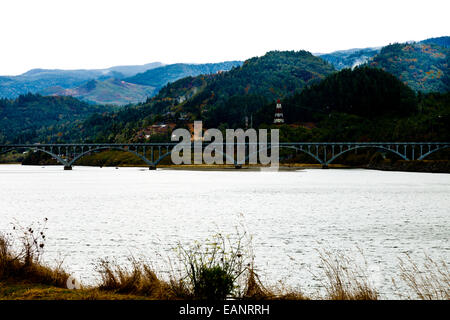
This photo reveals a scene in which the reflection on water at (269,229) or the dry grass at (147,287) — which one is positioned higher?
the dry grass at (147,287)

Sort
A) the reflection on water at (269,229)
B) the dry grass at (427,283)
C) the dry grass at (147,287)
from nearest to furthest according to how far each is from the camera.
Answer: the dry grass at (147,287) → the dry grass at (427,283) → the reflection on water at (269,229)

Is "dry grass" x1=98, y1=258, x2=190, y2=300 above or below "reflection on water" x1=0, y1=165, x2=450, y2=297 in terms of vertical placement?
above

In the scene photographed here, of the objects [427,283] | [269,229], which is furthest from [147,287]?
[269,229]

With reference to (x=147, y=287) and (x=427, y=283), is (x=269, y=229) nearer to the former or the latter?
(x=427, y=283)

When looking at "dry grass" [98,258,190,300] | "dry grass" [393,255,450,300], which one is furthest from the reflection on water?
"dry grass" [98,258,190,300]

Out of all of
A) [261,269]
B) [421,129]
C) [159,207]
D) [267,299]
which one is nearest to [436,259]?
[261,269]

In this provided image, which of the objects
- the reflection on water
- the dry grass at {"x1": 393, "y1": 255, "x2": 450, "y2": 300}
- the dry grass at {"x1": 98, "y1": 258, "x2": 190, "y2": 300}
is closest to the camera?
the dry grass at {"x1": 98, "y1": 258, "x2": 190, "y2": 300}

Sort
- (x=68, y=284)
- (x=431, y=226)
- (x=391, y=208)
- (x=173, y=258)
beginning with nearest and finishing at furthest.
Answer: (x=68, y=284)
(x=173, y=258)
(x=431, y=226)
(x=391, y=208)

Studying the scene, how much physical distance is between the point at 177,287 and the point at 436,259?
46.7 feet

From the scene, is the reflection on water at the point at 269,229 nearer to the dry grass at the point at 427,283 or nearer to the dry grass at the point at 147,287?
the dry grass at the point at 427,283

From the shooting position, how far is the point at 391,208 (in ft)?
163

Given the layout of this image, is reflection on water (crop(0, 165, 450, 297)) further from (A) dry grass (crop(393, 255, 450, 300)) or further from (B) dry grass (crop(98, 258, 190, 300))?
(B) dry grass (crop(98, 258, 190, 300))

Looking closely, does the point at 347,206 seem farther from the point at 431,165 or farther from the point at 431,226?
the point at 431,165

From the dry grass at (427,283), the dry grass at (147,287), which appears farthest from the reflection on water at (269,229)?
the dry grass at (147,287)
